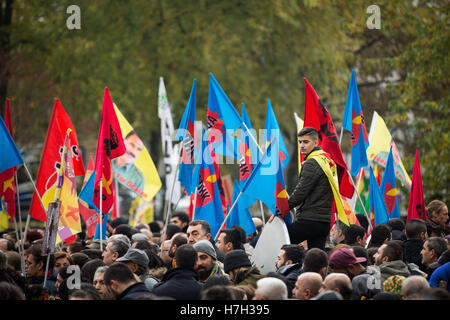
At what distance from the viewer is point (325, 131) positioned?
11.3 m

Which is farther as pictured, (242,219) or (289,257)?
(242,219)

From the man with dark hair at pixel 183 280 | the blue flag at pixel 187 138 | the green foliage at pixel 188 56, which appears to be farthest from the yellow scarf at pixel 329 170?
the green foliage at pixel 188 56

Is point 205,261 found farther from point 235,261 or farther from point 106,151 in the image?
point 106,151

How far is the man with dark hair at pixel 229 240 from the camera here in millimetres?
10422

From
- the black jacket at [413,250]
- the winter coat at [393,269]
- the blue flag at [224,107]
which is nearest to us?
the winter coat at [393,269]

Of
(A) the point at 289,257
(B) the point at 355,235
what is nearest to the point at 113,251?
(A) the point at 289,257

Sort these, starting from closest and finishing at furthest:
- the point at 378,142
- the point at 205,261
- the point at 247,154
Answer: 1. the point at 205,261
2. the point at 247,154
3. the point at 378,142

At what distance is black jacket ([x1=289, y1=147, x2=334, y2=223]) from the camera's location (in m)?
9.60

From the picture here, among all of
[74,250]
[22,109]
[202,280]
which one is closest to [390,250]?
[202,280]

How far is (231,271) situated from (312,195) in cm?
158

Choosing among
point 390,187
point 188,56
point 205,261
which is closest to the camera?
point 205,261

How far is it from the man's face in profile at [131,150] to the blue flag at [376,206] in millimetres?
4513

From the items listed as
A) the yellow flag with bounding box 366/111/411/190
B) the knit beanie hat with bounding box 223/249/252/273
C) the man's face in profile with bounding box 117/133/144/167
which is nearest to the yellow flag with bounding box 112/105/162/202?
the man's face in profile with bounding box 117/133/144/167

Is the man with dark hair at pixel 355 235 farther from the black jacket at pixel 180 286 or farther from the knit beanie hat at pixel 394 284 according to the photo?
the black jacket at pixel 180 286
